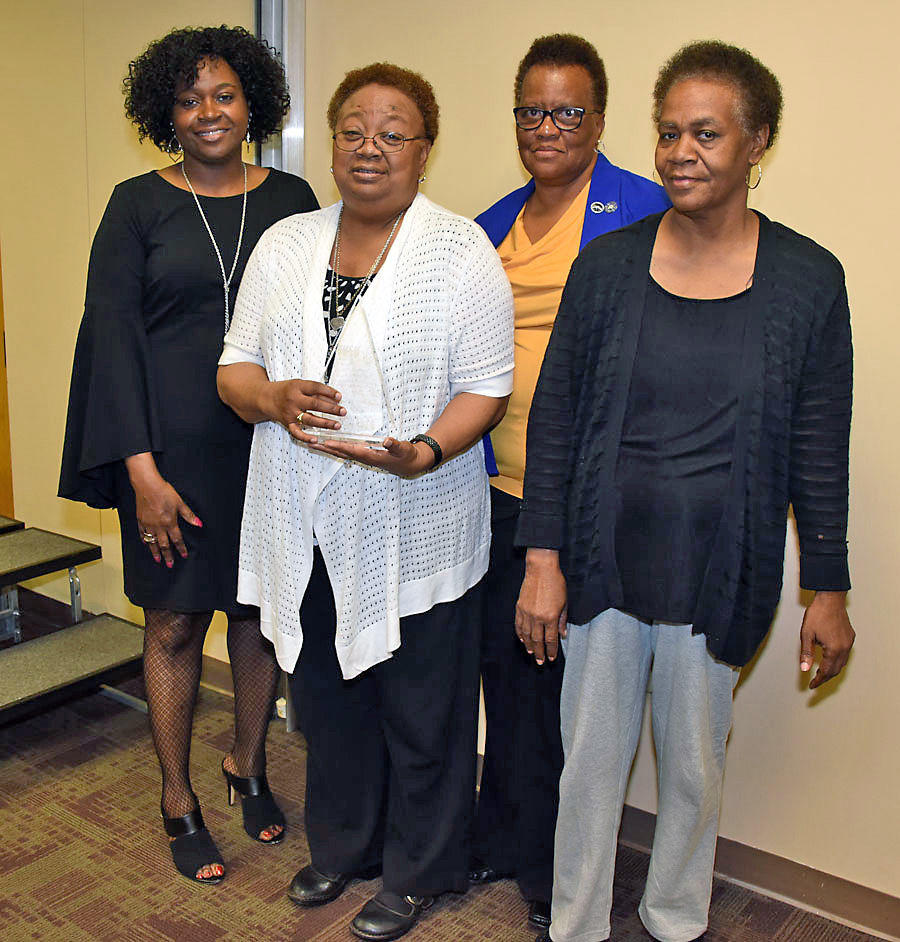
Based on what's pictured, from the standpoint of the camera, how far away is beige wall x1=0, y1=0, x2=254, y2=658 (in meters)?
3.23

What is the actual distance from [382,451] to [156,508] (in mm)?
693

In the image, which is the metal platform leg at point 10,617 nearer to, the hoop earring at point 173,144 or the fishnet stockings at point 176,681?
the fishnet stockings at point 176,681

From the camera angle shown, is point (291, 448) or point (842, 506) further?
point (291, 448)

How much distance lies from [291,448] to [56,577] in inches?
94.3

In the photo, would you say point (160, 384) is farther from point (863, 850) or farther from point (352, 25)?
point (863, 850)

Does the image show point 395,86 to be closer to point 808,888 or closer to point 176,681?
point 176,681

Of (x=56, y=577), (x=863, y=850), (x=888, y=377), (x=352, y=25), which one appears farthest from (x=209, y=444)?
(x=56, y=577)

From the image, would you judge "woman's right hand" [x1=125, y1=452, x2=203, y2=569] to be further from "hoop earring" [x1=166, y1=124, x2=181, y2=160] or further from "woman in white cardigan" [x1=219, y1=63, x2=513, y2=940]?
"hoop earring" [x1=166, y1=124, x2=181, y2=160]

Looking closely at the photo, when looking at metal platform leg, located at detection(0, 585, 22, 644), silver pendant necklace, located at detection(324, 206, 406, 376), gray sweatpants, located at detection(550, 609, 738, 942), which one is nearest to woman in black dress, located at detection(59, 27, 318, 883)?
silver pendant necklace, located at detection(324, 206, 406, 376)

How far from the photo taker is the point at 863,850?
2.21m

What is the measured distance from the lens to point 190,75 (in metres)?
2.12

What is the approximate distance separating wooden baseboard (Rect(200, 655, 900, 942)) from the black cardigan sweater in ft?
2.93

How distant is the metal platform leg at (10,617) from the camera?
356cm

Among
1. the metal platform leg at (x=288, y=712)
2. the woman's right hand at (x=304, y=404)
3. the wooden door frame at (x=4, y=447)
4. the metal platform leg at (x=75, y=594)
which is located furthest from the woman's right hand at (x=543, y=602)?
the wooden door frame at (x=4, y=447)
